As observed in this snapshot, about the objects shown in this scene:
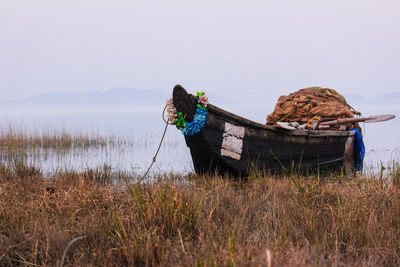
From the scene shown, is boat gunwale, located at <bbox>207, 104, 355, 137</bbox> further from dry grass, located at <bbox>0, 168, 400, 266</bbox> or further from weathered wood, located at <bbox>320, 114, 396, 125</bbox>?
dry grass, located at <bbox>0, 168, 400, 266</bbox>

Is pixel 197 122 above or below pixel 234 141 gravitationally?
above

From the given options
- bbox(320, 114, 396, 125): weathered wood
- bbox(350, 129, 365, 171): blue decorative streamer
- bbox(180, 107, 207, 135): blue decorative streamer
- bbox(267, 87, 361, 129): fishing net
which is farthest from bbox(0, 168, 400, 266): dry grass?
bbox(350, 129, 365, 171): blue decorative streamer

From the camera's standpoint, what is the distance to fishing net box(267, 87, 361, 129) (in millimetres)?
8812

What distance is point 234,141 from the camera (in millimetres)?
6293

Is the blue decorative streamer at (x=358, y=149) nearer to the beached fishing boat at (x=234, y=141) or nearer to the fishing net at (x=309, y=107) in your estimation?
the fishing net at (x=309, y=107)

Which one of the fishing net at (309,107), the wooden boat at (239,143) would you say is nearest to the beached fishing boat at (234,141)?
the wooden boat at (239,143)

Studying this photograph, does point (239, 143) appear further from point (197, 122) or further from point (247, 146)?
point (197, 122)

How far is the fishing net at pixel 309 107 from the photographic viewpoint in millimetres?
8812

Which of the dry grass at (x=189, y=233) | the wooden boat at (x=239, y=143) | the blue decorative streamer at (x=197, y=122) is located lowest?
the dry grass at (x=189, y=233)

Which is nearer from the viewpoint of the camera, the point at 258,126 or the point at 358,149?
the point at 258,126

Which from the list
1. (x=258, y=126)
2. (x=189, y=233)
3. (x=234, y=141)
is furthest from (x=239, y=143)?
(x=189, y=233)

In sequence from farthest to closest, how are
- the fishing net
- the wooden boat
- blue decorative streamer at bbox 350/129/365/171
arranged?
1. blue decorative streamer at bbox 350/129/365/171
2. the fishing net
3. the wooden boat

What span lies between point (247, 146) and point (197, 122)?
3.80 ft

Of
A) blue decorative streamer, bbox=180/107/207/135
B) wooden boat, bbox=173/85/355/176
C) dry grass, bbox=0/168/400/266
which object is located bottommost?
dry grass, bbox=0/168/400/266
